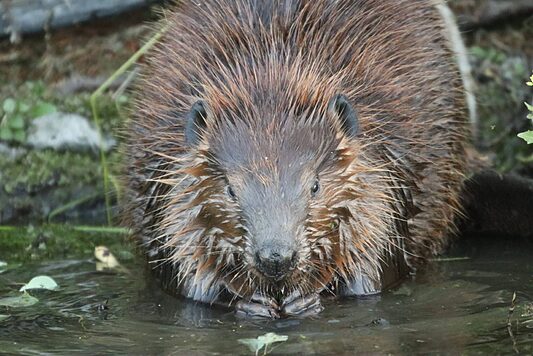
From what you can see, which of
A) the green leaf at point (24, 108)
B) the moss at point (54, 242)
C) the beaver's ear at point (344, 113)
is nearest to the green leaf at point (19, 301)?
the moss at point (54, 242)

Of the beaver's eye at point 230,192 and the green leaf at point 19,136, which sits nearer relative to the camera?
the beaver's eye at point 230,192

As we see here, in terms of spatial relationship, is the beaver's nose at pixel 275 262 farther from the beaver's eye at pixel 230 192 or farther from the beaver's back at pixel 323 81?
the beaver's back at pixel 323 81

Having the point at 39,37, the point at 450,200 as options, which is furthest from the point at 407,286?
the point at 39,37

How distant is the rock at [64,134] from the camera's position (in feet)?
20.2

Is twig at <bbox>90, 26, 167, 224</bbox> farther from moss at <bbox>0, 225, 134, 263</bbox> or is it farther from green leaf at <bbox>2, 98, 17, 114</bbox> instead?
green leaf at <bbox>2, 98, 17, 114</bbox>

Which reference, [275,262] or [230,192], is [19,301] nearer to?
[230,192]

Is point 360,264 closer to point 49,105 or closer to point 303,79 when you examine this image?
point 303,79

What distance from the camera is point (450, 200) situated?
5254 mm

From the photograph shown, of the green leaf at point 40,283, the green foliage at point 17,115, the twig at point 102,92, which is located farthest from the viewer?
the green foliage at point 17,115

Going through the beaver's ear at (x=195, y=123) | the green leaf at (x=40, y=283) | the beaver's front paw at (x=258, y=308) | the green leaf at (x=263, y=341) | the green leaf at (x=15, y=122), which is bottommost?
the beaver's front paw at (x=258, y=308)

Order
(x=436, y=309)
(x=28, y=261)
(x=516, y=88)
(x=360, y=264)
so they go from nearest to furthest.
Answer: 1. (x=436, y=309)
2. (x=360, y=264)
3. (x=28, y=261)
4. (x=516, y=88)

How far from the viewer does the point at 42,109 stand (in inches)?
238

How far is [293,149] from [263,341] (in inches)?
30.6

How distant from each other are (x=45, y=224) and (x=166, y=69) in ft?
4.11
